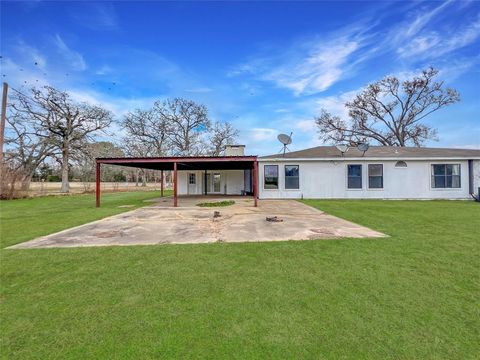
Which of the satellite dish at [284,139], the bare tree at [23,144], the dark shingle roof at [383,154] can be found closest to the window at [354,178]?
the dark shingle roof at [383,154]

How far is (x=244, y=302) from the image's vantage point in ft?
9.75

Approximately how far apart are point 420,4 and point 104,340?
1672 cm

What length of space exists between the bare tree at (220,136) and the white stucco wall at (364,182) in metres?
22.8

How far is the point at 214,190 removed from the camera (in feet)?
67.5

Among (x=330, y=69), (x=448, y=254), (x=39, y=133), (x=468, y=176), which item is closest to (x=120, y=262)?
(x=448, y=254)

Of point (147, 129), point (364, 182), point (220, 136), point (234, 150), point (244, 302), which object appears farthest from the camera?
point (220, 136)

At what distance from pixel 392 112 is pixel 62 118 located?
3719cm

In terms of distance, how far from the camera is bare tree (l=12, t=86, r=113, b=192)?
24.7 meters

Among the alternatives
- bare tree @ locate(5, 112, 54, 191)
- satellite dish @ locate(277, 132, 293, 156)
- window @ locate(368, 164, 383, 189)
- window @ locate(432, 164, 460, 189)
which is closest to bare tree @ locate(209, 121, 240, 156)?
bare tree @ locate(5, 112, 54, 191)

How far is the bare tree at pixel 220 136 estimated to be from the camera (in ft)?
124

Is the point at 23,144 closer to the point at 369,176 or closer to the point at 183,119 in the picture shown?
the point at 183,119

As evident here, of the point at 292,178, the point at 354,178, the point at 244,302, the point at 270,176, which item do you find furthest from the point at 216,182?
the point at 244,302

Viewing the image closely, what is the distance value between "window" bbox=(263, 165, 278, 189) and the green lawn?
1067cm

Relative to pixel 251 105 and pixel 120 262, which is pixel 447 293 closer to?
pixel 120 262
